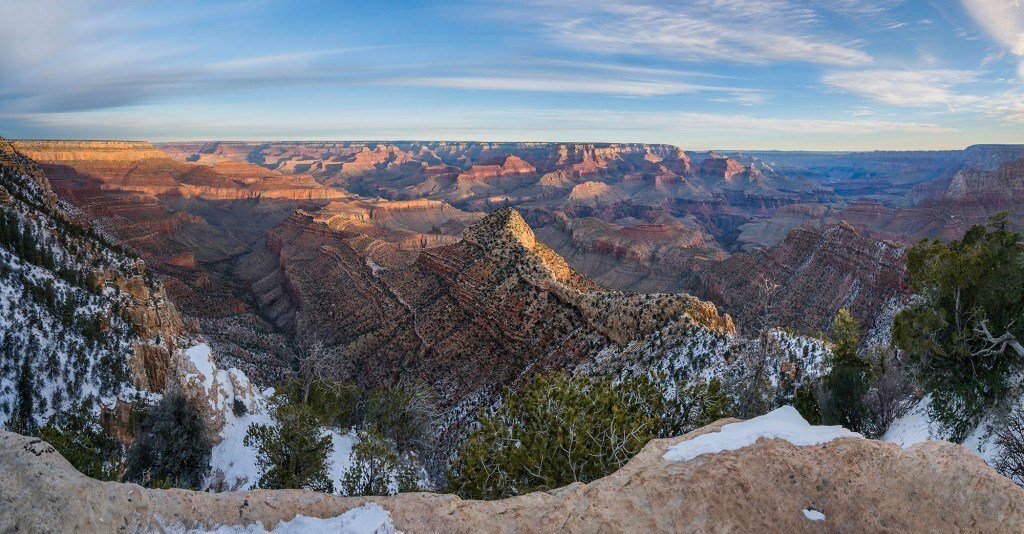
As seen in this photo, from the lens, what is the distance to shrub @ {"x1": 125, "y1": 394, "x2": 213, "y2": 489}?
20.7m

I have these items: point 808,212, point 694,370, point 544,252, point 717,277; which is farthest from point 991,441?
point 808,212

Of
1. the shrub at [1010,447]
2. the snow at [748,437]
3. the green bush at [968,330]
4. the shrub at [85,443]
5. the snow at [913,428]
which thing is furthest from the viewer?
the shrub at [85,443]

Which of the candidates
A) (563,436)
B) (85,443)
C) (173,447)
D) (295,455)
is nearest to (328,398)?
(173,447)

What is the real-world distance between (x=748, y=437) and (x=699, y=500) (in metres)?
2.16

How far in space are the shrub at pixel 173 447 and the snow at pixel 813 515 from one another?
22.1 m

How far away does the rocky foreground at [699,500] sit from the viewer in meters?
7.79

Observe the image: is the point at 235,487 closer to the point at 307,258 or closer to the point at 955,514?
the point at 955,514

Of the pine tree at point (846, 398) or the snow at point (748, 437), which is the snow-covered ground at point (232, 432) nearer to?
the snow at point (748, 437)

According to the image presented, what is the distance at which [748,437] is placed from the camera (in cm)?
1002

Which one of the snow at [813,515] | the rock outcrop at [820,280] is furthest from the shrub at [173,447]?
the rock outcrop at [820,280]

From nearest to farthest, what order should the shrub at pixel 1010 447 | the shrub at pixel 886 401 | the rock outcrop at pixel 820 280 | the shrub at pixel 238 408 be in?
the shrub at pixel 1010 447
the shrub at pixel 886 401
the shrub at pixel 238 408
the rock outcrop at pixel 820 280

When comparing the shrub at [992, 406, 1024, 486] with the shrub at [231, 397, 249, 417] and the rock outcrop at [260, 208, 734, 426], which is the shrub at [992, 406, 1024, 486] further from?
the shrub at [231, 397, 249, 417]

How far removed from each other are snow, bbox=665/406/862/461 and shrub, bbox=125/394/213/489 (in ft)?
66.4

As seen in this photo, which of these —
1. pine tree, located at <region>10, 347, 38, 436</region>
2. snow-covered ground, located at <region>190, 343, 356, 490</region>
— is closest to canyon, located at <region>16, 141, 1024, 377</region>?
snow-covered ground, located at <region>190, 343, 356, 490</region>
